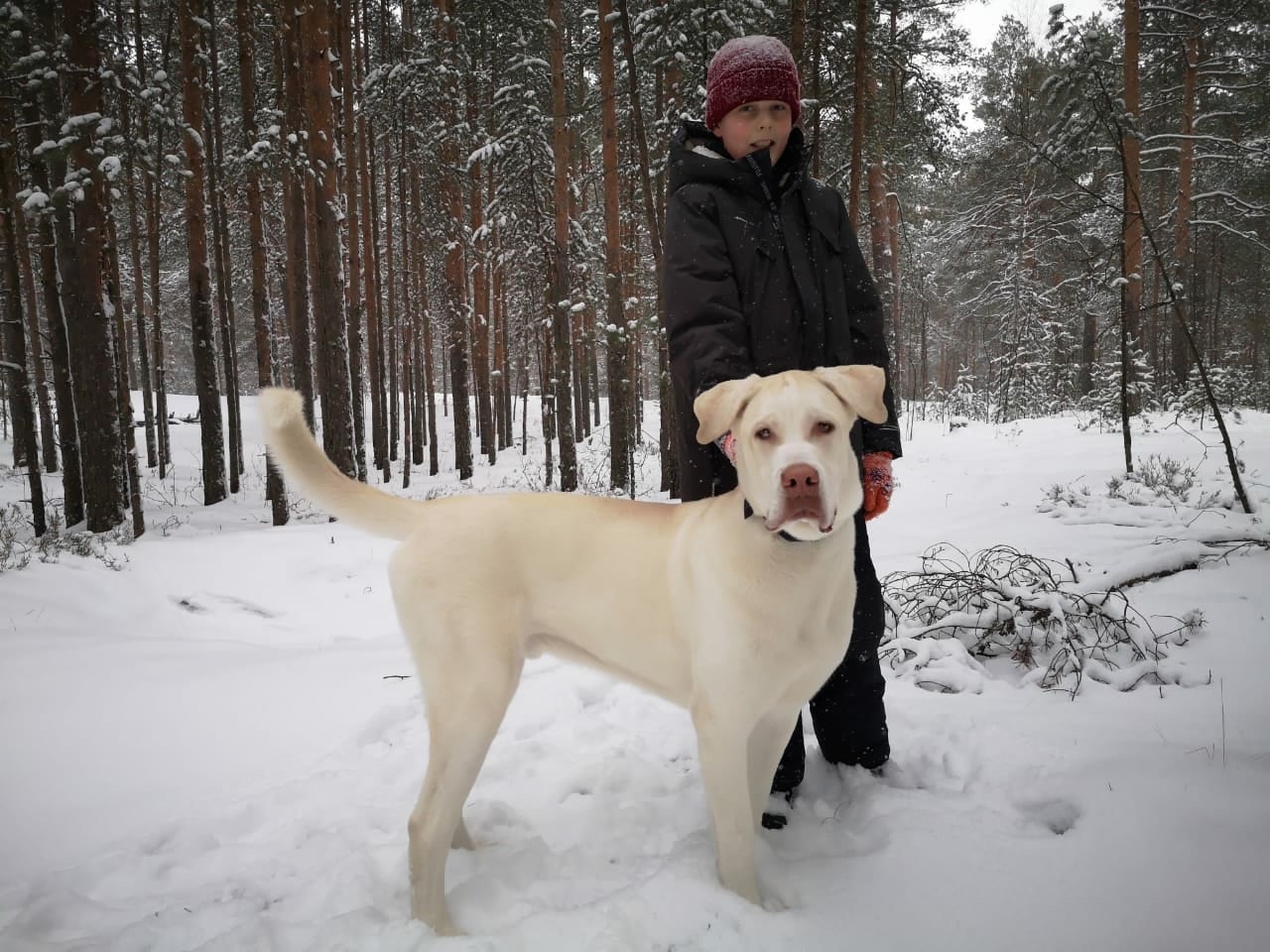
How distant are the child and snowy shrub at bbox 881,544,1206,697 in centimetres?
104

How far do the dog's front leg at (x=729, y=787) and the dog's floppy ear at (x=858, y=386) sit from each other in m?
0.98

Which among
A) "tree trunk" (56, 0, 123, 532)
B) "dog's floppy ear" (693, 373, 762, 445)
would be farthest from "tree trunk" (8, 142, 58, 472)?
"dog's floppy ear" (693, 373, 762, 445)

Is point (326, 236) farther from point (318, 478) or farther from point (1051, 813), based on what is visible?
point (1051, 813)

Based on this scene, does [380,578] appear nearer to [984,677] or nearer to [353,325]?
[984,677]

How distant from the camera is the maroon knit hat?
7.08 ft

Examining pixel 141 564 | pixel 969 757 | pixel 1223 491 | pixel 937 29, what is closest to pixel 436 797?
pixel 969 757

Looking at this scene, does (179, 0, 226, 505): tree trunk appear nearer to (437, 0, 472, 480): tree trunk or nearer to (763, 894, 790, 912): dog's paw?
(437, 0, 472, 480): tree trunk

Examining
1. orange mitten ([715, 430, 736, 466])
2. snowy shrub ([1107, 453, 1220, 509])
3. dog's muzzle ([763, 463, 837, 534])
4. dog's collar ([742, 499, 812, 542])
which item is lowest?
snowy shrub ([1107, 453, 1220, 509])

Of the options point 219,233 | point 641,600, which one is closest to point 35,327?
point 219,233

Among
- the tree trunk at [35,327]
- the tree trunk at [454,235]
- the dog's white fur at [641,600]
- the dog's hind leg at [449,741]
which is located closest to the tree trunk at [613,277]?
the tree trunk at [454,235]

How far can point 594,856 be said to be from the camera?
2.14 metres

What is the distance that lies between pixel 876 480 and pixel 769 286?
85 centimetres

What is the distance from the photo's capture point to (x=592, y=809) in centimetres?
240

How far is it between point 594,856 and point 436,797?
0.66m
